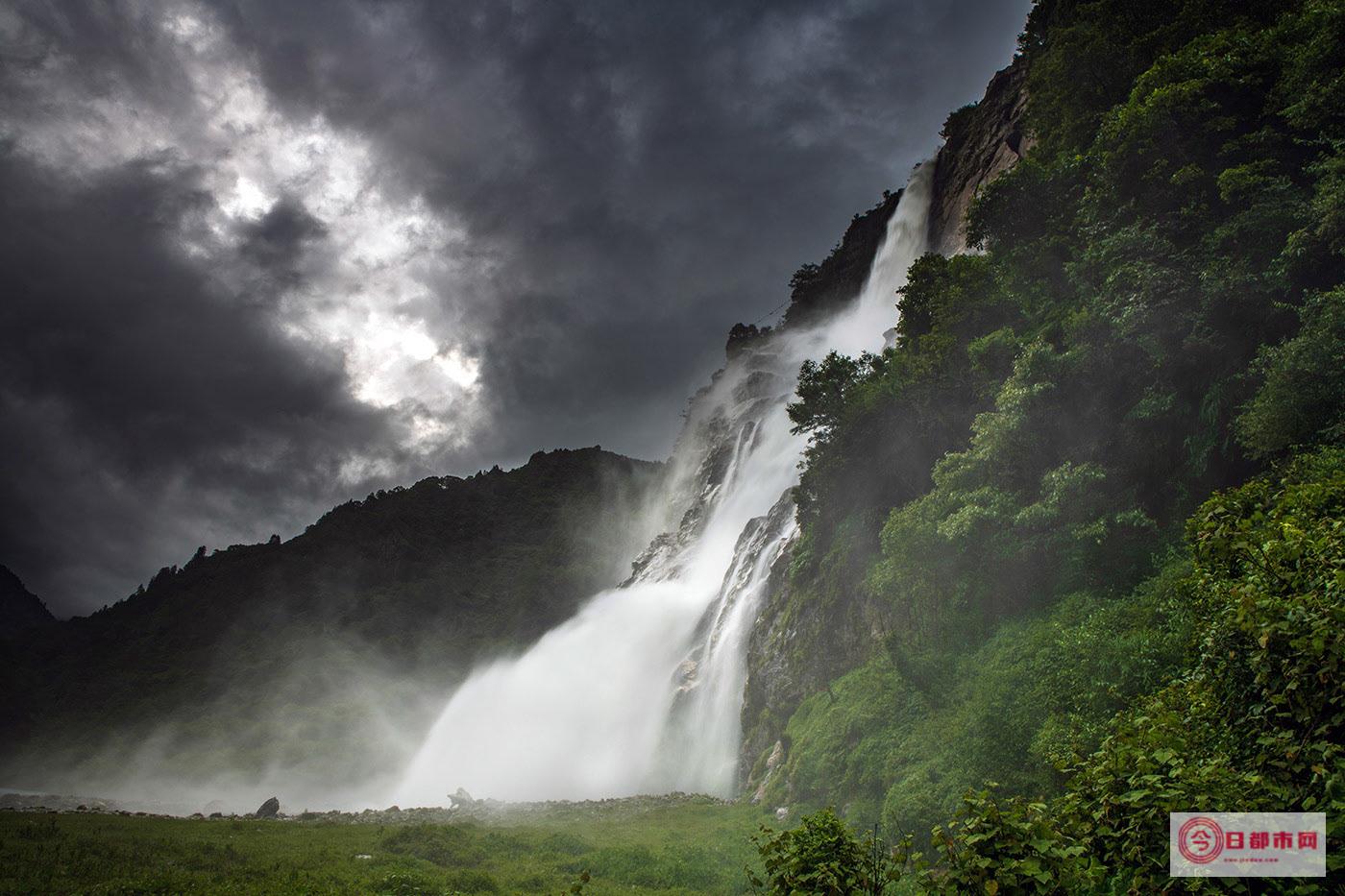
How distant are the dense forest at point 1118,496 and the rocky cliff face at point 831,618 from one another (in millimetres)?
862

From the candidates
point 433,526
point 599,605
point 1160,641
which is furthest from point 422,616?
point 1160,641

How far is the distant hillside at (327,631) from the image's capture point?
76.8m

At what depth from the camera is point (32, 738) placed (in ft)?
291

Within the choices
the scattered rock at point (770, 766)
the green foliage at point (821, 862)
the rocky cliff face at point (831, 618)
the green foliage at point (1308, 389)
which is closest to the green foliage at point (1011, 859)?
the green foliage at point (821, 862)

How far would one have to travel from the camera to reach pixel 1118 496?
15969 millimetres

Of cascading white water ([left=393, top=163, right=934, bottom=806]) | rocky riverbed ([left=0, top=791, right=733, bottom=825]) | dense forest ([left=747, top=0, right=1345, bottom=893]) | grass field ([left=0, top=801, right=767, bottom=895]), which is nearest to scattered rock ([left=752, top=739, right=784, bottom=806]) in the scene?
dense forest ([left=747, top=0, right=1345, bottom=893])

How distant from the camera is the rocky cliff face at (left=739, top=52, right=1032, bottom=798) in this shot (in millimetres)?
26781

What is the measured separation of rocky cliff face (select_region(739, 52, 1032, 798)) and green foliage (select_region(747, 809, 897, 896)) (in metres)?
20.0

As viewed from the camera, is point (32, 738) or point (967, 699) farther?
point (32, 738)

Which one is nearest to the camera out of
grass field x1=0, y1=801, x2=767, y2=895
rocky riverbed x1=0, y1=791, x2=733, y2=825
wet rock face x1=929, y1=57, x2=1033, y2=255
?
grass field x1=0, y1=801, x2=767, y2=895

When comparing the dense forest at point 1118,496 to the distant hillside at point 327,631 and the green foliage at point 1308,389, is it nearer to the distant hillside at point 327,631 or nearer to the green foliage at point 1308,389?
the green foliage at point 1308,389

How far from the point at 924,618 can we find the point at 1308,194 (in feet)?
46.1

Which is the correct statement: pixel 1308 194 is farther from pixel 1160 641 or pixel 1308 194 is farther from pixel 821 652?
pixel 821 652

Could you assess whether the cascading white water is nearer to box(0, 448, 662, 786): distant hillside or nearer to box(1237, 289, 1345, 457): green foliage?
box(0, 448, 662, 786): distant hillside
